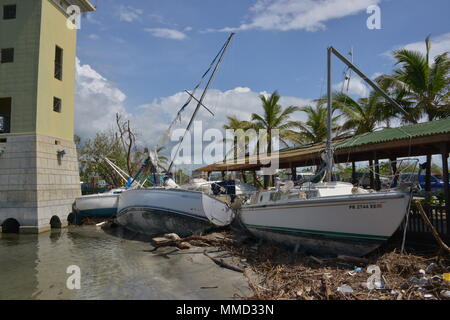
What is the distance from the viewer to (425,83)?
16531mm

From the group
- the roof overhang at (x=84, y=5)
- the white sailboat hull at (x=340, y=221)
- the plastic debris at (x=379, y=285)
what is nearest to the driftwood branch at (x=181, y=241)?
the white sailboat hull at (x=340, y=221)

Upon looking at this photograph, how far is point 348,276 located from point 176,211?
27.2ft

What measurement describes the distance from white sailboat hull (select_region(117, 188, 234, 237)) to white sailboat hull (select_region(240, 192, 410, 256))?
353 cm

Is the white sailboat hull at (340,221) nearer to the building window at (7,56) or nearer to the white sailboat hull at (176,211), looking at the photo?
the white sailboat hull at (176,211)

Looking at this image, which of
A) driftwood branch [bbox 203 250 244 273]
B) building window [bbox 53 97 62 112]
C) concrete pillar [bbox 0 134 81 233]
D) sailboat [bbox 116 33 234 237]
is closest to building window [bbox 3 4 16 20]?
building window [bbox 53 97 62 112]

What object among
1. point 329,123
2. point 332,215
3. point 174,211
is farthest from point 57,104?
point 332,215

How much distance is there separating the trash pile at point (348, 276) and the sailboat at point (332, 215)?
1.53ft

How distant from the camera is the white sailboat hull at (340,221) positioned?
8.32 meters

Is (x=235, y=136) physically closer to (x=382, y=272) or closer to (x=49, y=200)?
(x=49, y=200)

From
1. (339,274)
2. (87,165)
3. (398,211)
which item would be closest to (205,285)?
(339,274)

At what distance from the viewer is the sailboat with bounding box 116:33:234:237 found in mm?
13891

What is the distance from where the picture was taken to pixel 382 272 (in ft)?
25.8

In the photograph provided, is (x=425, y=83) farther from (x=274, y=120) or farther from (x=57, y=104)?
(x=57, y=104)

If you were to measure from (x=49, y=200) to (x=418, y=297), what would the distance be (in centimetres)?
1798
